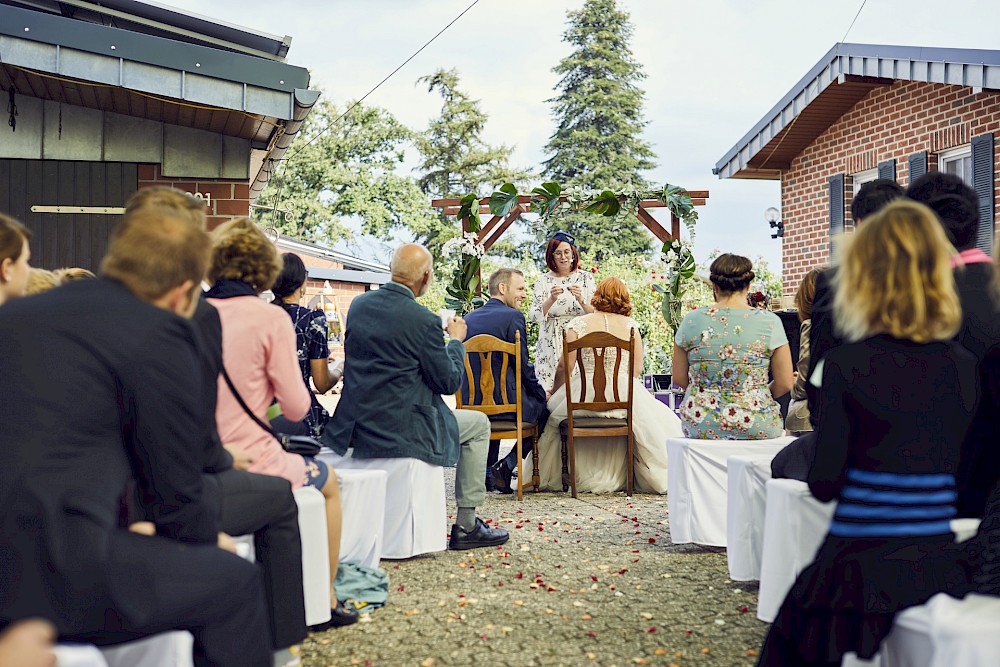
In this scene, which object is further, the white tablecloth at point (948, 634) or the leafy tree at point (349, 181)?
the leafy tree at point (349, 181)

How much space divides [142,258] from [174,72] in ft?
10.8

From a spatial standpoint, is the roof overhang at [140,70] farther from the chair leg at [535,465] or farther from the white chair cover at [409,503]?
the chair leg at [535,465]

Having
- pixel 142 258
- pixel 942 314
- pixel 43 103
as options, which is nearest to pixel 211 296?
pixel 142 258

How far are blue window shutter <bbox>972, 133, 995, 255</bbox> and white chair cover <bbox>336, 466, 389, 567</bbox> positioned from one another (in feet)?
24.0

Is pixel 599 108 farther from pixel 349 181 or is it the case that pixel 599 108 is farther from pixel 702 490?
pixel 702 490

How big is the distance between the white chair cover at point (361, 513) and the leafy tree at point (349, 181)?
1205 inches

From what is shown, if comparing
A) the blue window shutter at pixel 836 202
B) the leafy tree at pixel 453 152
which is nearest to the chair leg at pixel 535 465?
the blue window shutter at pixel 836 202

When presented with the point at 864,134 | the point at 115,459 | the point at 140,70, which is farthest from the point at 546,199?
the point at 115,459

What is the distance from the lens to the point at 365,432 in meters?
5.01

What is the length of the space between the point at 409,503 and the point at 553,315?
3.54m

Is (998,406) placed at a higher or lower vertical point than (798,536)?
higher

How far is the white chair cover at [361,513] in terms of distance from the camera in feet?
14.7

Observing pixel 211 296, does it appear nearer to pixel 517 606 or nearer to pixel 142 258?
pixel 142 258

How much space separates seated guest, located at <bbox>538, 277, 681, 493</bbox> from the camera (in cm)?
733
